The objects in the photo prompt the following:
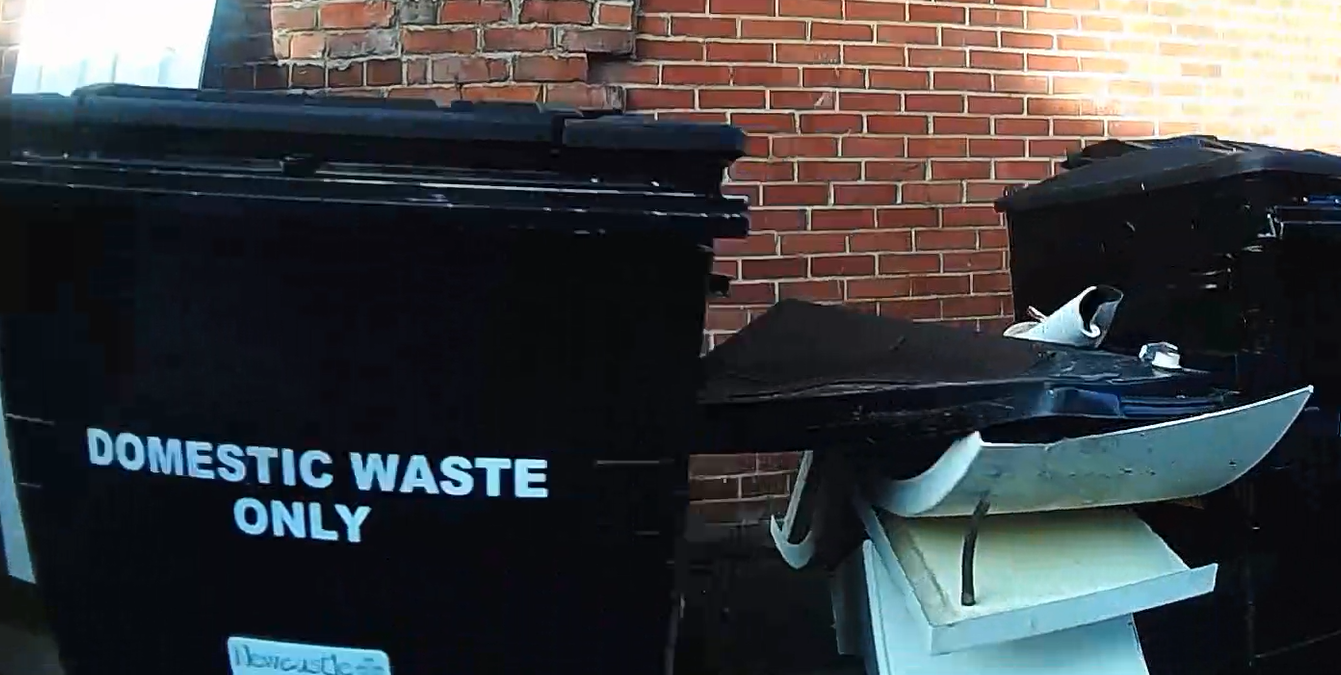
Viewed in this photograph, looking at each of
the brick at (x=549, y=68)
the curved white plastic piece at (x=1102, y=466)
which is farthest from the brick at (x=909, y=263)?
the curved white plastic piece at (x=1102, y=466)

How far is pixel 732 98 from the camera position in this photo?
3238mm

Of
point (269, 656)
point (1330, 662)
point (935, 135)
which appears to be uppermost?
point (935, 135)

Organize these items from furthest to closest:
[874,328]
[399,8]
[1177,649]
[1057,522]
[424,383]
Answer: [399,8], [874,328], [1177,649], [1057,522], [424,383]

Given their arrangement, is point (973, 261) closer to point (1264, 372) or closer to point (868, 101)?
point (868, 101)

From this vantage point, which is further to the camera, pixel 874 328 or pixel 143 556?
pixel 874 328

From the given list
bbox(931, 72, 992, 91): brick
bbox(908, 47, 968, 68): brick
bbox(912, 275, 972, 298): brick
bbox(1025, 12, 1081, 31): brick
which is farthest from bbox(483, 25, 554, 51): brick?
bbox(1025, 12, 1081, 31): brick

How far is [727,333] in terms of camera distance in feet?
10.8

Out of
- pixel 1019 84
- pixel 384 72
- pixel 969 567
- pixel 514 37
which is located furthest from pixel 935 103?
pixel 969 567

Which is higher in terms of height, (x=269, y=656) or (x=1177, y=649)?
(x=269, y=656)

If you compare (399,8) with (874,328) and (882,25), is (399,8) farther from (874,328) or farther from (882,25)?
(874,328)

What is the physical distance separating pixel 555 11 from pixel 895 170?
1.20 m

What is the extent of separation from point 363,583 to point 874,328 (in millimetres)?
1176

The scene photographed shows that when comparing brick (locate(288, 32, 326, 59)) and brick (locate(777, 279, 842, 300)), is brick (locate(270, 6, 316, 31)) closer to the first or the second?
brick (locate(288, 32, 326, 59))

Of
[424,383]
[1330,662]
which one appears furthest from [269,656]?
[1330,662]
